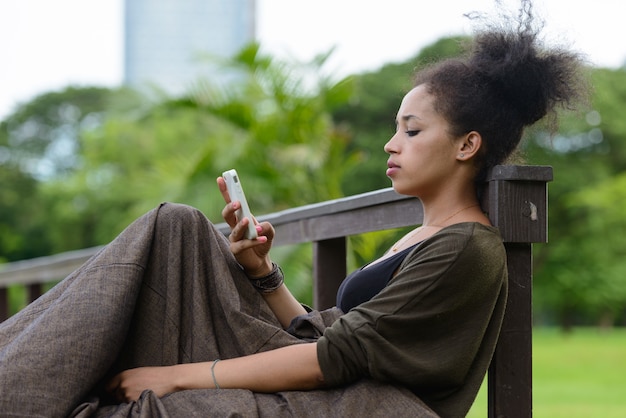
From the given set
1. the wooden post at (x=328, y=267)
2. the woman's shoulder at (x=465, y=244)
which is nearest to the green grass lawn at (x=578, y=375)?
the wooden post at (x=328, y=267)

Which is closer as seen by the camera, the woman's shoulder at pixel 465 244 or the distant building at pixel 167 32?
the woman's shoulder at pixel 465 244

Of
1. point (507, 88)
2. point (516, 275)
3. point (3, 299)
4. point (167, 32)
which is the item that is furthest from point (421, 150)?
point (167, 32)

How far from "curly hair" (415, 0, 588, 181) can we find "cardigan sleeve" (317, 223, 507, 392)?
0.26m

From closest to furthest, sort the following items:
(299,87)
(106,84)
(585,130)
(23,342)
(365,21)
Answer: (23,342) → (299,87) → (585,130) → (365,21) → (106,84)

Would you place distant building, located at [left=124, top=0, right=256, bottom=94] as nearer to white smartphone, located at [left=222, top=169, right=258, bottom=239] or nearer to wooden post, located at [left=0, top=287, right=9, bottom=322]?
wooden post, located at [left=0, top=287, right=9, bottom=322]

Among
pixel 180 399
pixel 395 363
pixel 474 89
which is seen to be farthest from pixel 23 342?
pixel 474 89

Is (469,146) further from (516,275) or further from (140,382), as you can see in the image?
(140,382)

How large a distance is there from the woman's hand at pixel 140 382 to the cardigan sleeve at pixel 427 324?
296 millimetres

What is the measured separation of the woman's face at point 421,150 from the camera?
6.40ft

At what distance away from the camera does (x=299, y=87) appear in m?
7.16

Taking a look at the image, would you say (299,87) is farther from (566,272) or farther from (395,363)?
(566,272)

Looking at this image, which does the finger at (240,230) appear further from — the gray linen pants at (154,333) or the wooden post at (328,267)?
the wooden post at (328,267)

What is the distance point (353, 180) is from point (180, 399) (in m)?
19.0

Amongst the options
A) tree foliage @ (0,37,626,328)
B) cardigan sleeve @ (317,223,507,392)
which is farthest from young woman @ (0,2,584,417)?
tree foliage @ (0,37,626,328)
